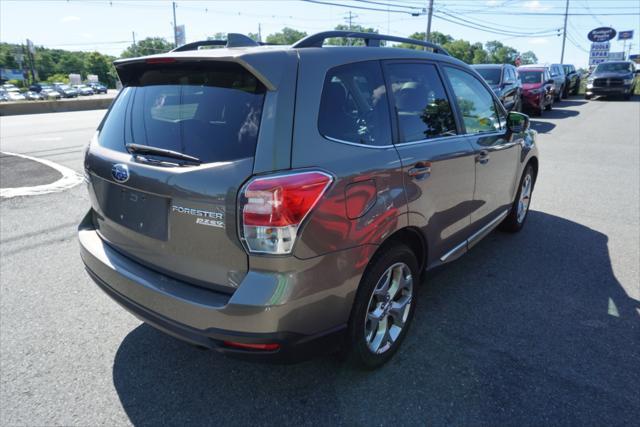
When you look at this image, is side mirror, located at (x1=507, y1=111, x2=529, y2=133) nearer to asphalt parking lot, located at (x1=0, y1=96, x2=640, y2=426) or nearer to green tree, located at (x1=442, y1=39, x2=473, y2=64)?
asphalt parking lot, located at (x1=0, y1=96, x2=640, y2=426)

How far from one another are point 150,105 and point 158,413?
168 centimetres

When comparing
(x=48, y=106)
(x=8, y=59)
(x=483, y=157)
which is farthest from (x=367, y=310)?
(x=8, y=59)

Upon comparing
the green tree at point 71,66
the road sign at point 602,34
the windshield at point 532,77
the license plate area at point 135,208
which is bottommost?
the license plate area at point 135,208

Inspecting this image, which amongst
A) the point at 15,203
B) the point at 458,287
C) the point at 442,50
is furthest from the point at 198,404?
the point at 15,203

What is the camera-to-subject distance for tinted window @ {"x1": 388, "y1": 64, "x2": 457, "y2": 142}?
2834 mm

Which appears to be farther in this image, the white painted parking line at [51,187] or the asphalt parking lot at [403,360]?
the white painted parking line at [51,187]

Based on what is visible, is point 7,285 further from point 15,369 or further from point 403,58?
point 403,58

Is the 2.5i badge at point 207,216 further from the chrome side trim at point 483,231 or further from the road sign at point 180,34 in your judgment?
the road sign at point 180,34

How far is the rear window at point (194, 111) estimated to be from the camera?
214 centimetres

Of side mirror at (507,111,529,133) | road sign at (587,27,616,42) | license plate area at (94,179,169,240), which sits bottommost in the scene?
license plate area at (94,179,169,240)

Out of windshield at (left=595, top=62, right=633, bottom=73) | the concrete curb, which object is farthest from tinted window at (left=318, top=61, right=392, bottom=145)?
windshield at (left=595, top=62, right=633, bottom=73)

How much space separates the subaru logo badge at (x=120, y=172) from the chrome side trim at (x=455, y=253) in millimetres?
2173

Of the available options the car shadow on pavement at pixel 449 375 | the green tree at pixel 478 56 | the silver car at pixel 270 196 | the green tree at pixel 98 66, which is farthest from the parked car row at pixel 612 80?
the green tree at pixel 478 56

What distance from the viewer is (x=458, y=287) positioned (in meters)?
3.88
